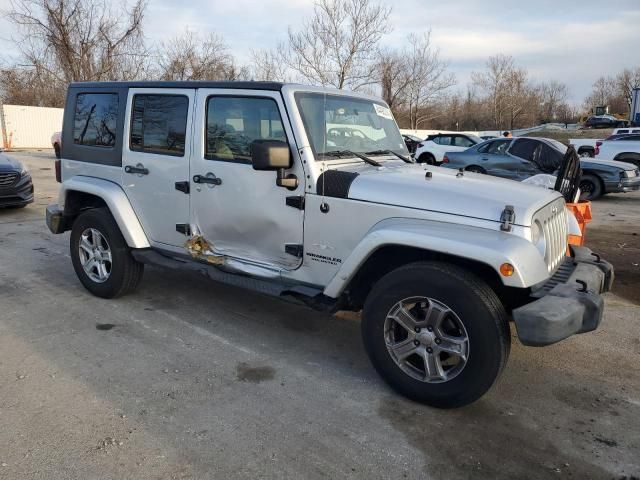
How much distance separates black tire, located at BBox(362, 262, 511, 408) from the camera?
9.76ft

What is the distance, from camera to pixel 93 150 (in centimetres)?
508

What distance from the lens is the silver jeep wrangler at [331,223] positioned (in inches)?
119

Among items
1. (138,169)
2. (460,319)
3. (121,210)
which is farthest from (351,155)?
(121,210)

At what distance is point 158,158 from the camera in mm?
4543

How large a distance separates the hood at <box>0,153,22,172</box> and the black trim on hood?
7.96m

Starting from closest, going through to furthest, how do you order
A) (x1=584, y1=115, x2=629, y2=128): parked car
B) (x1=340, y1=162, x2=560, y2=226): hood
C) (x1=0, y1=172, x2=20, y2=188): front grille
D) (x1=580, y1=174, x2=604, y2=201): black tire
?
1. (x1=340, y1=162, x2=560, y2=226): hood
2. (x1=0, y1=172, x2=20, y2=188): front grille
3. (x1=580, y1=174, x2=604, y2=201): black tire
4. (x1=584, y1=115, x2=629, y2=128): parked car

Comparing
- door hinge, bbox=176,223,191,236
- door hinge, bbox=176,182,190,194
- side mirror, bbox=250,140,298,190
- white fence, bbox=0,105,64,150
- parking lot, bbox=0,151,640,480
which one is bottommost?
parking lot, bbox=0,151,640,480

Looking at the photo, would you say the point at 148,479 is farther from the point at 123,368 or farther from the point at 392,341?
the point at 392,341

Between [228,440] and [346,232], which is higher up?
[346,232]

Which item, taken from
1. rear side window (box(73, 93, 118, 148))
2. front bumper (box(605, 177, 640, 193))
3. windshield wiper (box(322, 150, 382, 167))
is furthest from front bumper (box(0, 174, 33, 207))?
front bumper (box(605, 177, 640, 193))

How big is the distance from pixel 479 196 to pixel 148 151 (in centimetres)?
291

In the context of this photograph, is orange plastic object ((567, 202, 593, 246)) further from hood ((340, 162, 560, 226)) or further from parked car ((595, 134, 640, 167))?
parked car ((595, 134, 640, 167))

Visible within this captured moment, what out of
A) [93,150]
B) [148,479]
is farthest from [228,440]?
[93,150]

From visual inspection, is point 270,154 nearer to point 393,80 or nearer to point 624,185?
point 624,185
